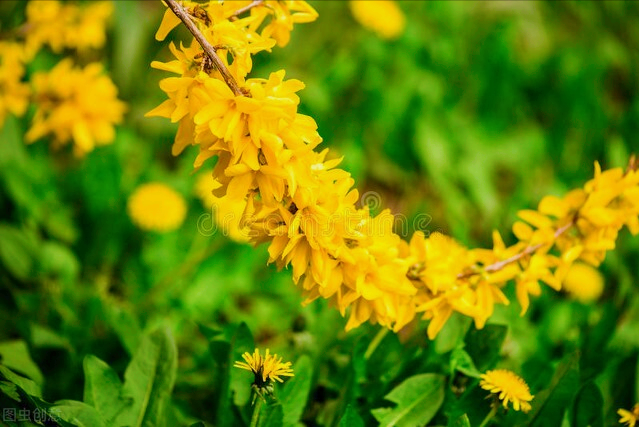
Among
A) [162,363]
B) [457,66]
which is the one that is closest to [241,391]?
[162,363]

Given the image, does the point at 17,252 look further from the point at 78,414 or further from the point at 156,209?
the point at 78,414

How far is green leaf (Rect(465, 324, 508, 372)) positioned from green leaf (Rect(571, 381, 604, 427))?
20 cm

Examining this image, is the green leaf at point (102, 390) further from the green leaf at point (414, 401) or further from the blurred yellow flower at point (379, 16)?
the blurred yellow flower at point (379, 16)

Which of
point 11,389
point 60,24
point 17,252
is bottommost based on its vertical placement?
point 17,252

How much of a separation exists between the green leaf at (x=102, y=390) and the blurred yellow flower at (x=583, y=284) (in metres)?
1.69

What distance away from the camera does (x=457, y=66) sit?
3332 millimetres

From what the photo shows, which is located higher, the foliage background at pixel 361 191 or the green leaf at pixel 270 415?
the green leaf at pixel 270 415

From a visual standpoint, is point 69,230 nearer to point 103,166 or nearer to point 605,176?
point 103,166

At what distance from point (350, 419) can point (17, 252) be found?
1278 millimetres

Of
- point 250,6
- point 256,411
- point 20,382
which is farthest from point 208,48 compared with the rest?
point 20,382

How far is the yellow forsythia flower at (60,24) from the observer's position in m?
2.05

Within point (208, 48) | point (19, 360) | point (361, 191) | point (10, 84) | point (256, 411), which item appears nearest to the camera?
point (208, 48)

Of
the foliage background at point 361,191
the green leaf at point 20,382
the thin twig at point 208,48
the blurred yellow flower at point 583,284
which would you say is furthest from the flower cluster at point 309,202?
the blurred yellow flower at point 583,284

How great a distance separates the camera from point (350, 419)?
4.58 feet
